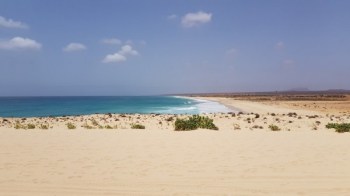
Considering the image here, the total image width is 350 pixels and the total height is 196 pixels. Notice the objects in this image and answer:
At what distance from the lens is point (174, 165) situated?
9562mm

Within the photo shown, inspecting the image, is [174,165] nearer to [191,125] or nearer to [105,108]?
[191,125]

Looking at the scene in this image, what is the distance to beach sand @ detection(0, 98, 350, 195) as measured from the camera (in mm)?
7398

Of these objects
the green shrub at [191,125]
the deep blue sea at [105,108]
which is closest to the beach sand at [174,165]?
the green shrub at [191,125]

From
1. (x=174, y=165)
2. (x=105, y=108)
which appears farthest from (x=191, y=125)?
(x=105, y=108)

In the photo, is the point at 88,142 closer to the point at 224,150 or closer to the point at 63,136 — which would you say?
the point at 63,136

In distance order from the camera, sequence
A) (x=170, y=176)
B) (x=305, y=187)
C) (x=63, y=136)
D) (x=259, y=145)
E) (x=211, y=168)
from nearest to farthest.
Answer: (x=305, y=187)
(x=170, y=176)
(x=211, y=168)
(x=259, y=145)
(x=63, y=136)

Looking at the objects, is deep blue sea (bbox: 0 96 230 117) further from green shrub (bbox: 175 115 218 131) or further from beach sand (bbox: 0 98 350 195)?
beach sand (bbox: 0 98 350 195)

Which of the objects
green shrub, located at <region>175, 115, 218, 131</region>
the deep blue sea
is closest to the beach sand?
green shrub, located at <region>175, 115, 218, 131</region>

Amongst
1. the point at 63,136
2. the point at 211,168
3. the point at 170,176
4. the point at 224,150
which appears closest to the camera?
the point at 170,176

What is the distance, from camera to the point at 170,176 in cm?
841

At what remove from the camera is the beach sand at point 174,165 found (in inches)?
291

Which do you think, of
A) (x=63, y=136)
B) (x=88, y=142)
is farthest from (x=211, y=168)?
(x=63, y=136)

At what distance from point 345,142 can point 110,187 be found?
383 inches

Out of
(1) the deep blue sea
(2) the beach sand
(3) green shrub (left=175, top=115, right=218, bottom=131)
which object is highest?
(3) green shrub (left=175, top=115, right=218, bottom=131)
